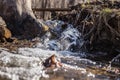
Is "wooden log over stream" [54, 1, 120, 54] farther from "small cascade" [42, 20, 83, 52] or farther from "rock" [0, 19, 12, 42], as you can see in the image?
"rock" [0, 19, 12, 42]

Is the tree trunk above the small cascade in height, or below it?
above

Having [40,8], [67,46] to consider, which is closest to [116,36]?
[67,46]

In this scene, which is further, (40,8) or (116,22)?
(40,8)

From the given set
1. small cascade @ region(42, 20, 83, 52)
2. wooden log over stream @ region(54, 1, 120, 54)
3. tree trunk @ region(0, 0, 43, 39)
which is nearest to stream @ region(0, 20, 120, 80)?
small cascade @ region(42, 20, 83, 52)

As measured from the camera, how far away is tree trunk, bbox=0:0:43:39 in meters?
10.5

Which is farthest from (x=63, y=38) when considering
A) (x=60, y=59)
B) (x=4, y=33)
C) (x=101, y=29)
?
(x=60, y=59)

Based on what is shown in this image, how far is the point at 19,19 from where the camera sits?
1070 centimetres

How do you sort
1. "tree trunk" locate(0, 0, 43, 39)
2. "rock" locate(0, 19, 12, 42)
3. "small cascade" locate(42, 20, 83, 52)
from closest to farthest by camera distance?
"rock" locate(0, 19, 12, 42) < "small cascade" locate(42, 20, 83, 52) < "tree trunk" locate(0, 0, 43, 39)

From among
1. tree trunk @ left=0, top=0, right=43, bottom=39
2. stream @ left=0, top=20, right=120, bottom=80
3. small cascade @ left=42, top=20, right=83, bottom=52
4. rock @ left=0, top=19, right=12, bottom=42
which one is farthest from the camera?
tree trunk @ left=0, top=0, right=43, bottom=39

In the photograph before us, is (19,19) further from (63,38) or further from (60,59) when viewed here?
(60,59)

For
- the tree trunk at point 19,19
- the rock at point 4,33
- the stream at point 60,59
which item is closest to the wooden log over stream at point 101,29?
the stream at point 60,59

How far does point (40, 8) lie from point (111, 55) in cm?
481

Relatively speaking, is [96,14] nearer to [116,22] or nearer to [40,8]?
[116,22]

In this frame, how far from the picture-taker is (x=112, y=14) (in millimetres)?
8922
